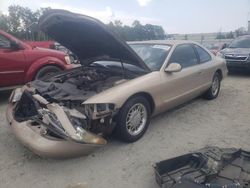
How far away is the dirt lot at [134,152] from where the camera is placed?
341 centimetres

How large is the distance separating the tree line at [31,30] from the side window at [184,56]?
15.9 meters

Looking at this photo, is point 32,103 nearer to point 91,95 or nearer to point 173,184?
point 91,95

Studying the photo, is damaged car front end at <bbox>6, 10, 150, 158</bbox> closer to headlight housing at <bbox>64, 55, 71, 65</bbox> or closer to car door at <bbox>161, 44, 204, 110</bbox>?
car door at <bbox>161, 44, 204, 110</bbox>

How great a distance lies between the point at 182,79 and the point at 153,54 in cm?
68

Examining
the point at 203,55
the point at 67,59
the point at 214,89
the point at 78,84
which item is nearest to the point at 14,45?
the point at 67,59

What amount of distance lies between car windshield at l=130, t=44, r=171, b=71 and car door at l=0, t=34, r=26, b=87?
2.71 metres

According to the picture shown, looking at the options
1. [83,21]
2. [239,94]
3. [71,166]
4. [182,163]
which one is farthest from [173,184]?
[239,94]

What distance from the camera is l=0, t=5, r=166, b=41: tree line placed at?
29.4 metres

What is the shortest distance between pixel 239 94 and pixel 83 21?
198 inches

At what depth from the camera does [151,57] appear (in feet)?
16.7

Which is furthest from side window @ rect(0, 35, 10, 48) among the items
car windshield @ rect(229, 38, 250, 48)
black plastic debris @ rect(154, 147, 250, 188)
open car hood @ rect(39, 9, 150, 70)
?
car windshield @ rect(229, 38, 250, 48)

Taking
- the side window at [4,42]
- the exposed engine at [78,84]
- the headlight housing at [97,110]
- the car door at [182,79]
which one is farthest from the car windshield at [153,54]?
the side window at [4,42]

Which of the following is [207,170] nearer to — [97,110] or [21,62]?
[97,110]

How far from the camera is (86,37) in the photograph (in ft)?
15.5
